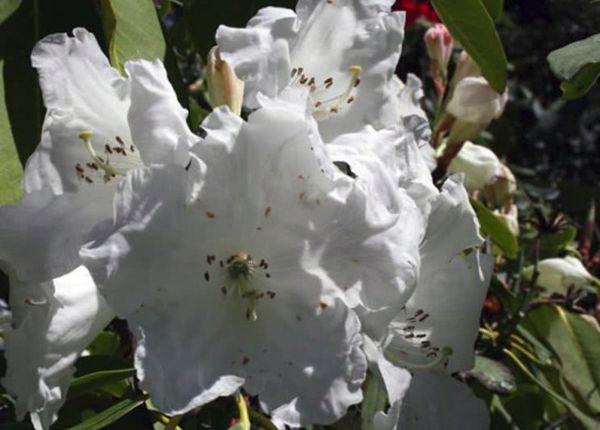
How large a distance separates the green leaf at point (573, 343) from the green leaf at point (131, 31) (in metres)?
0.59

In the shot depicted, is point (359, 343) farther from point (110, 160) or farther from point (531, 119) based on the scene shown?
point (531, 119)

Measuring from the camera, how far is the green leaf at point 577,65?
33.8 inches

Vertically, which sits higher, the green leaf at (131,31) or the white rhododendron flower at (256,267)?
the green leaf at (131,31)

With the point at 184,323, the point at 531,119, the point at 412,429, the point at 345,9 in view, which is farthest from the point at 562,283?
the point at 531,119

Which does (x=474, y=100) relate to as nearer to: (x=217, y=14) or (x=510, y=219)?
(x=510, y=219)

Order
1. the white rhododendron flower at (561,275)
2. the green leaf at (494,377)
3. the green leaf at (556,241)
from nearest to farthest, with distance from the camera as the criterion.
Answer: the green leaf at (494,377) < the white rhododendron flower at (561,275) < the green leaf at (556,241)

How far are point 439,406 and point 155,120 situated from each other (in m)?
0.40

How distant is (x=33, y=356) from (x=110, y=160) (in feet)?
0.54

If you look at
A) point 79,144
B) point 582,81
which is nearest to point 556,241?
point 582,81

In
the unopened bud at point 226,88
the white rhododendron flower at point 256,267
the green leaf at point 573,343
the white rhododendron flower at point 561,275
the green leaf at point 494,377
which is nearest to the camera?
the white rhododendron flower at point 256,267

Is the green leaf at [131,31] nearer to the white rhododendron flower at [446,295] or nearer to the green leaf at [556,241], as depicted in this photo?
the white rhododendron flower at [446,295]

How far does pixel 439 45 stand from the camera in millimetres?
1346

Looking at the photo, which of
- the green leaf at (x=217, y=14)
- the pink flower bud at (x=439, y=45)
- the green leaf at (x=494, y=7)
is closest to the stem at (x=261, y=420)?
the green leaf at (x=217, y=14)

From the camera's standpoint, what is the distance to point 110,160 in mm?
855
